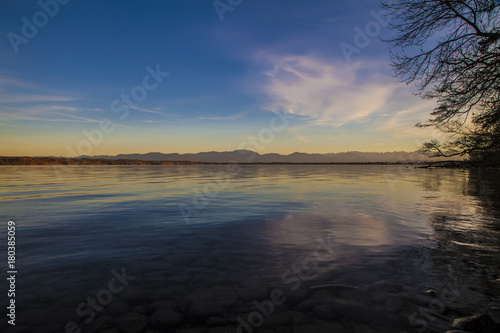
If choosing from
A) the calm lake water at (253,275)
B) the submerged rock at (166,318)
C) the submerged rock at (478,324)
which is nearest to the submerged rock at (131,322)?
the calm lake water at (253,275)

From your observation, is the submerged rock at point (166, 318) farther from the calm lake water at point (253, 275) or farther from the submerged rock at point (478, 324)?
the submerged rock at point (478, 324)

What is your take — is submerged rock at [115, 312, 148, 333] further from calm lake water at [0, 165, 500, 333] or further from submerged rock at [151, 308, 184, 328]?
submerged rock at [151, 308, 184, 328]

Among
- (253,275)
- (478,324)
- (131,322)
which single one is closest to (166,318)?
(131,322)

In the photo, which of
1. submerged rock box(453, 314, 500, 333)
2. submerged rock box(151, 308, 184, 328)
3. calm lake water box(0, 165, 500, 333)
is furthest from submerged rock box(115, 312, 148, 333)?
submerged rock box(453, 314, 500, 333)

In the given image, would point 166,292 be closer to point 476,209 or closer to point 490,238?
point 490,238

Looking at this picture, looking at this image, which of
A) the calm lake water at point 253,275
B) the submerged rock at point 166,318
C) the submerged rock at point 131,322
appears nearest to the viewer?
the submerged rock at point 131,322

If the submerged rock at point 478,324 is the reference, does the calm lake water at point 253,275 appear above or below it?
below

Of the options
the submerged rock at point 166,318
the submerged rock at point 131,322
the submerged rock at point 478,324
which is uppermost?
the submerged rock at point 478,324

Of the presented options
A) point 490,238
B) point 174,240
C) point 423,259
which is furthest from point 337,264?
point 490,238

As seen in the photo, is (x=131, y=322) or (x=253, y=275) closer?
(x=131, y=322)

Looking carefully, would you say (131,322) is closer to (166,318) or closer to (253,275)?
(166,318)

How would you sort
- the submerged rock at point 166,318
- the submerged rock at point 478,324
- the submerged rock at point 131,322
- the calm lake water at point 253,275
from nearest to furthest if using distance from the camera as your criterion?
the submerged rock at point 478,324 → the submerged rock at point 131,322 → the submerged rock at point 166,318 → the calm lake water at point 253,275

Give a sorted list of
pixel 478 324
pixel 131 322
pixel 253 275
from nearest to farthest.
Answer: pixel 478 324
pixel 131 322
pixel 253 275

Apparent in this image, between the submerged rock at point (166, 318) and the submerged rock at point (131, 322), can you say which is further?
the submerged rock at point (166, 318)
